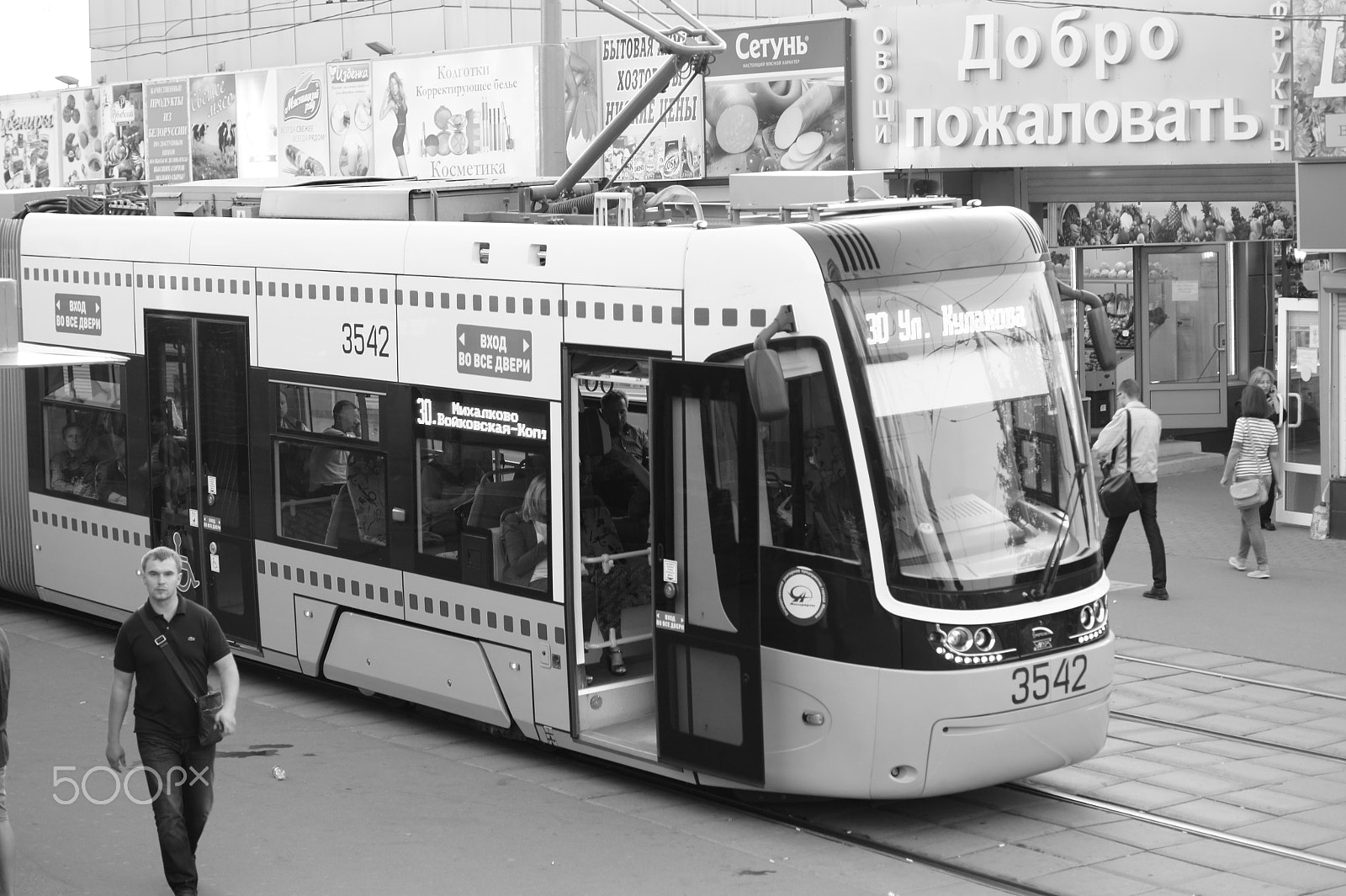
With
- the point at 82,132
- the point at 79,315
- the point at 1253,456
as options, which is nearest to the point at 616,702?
the point at 79,315

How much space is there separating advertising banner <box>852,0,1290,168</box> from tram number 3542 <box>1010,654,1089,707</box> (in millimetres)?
9888

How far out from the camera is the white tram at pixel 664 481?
7883 mm

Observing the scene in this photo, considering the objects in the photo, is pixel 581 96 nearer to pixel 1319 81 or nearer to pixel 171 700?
pixel 1319 81

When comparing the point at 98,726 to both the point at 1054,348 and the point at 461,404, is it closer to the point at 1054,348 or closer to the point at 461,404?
the point at 461,404

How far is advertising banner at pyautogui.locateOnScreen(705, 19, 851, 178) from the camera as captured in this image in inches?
810

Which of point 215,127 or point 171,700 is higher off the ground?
point 215,127

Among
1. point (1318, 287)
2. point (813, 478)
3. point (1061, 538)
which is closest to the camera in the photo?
point (813, 478)

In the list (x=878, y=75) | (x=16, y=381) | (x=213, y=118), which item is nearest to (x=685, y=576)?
(x=16, y=381)

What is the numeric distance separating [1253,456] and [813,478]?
25.7ft

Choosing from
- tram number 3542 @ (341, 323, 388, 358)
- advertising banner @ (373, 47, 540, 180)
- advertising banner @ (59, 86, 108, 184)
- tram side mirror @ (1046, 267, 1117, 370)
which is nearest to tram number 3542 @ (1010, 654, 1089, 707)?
tram side mirror @ (1046, 267, 1117, 370)

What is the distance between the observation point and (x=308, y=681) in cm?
1179

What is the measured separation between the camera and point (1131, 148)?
18.0 metres

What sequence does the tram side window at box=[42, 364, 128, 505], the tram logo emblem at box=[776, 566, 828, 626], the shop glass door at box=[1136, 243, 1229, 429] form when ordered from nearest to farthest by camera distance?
1. the tram logo emblem at box=[776, 566, 828, 626]
2. the tram side window at box=[42, 364, 128, 505]
3. the shop glass door at box=[1136, 243, 1229, 429]

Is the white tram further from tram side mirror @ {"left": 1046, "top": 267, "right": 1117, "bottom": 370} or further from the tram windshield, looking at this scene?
tram side mirror @ {"left": 1046, "top": 267, "right": 1117, "bottom": 370}
